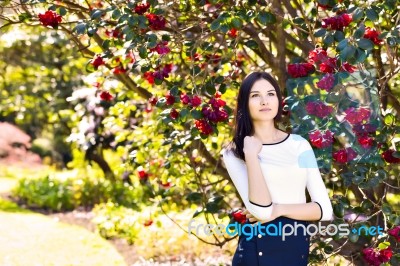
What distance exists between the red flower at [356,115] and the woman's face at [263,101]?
56 cm

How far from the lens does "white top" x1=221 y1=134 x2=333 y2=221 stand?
2729mm

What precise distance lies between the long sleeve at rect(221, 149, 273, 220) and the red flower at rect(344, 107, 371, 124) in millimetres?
738

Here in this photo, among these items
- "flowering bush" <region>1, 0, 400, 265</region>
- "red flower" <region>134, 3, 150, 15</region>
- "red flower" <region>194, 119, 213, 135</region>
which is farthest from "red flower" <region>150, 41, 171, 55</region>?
"red flower" <region>194, 119, 213, 135</region>

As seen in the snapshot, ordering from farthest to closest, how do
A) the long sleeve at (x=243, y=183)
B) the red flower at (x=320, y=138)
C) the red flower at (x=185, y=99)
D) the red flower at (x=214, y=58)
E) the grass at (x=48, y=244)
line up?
1. the grass at (x=48, y=244)
2. the red flower at (x=214, y=58)
3. the red flower at (x=185, y=99)
4. the red flower at (x=320, y=138)
5. the long sleeve at (x=243, y=183)

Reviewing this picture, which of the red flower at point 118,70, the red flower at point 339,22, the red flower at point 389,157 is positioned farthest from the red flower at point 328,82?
the red flower at point 118,70

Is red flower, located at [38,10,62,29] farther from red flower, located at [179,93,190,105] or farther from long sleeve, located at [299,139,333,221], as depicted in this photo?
long sleeve, located at [299,139,333,221]

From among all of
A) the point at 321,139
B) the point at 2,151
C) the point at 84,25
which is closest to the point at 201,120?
the point at 321,139

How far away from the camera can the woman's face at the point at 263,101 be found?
2.79 metres

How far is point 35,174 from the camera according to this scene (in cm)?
1695

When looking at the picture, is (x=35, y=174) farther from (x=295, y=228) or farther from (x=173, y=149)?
(x=295, y=228)

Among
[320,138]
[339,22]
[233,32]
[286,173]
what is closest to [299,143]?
[286,173]

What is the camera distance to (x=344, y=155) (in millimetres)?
3281

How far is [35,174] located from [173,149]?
43.3 feet

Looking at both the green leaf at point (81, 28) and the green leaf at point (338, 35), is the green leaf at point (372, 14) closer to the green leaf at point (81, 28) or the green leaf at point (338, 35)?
the green leaf at point (338, 35)
